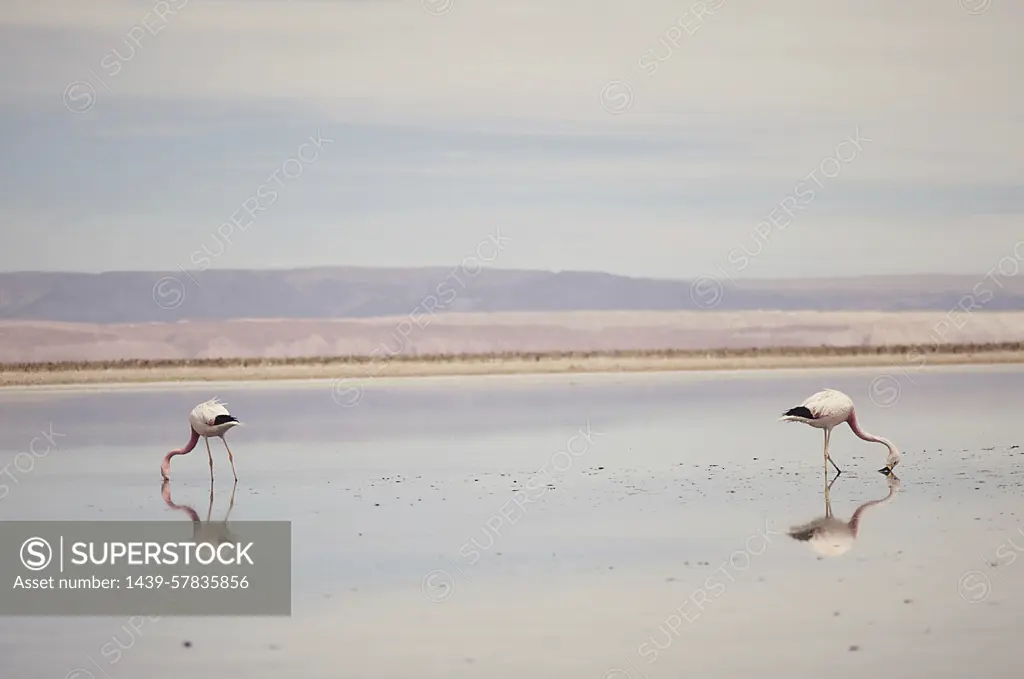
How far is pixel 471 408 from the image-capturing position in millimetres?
20797

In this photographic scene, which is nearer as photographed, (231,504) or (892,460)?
(231,504)

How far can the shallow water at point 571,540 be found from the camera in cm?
769

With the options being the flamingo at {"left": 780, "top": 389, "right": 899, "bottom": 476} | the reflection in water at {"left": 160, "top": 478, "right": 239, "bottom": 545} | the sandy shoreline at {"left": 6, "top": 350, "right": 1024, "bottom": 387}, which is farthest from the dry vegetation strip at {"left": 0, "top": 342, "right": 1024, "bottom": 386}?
the reflection in water at {"left": 160, "top": 478, "right": 239, "bottom": 545}

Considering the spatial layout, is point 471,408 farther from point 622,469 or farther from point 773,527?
point 773,527

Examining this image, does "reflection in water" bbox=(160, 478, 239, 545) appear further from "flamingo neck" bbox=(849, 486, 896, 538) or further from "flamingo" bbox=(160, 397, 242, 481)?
"flamingo neck" bbox=(849, 486, 896, 538)

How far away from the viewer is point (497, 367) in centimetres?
3136

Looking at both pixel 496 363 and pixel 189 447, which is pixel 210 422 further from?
pixel 496 363

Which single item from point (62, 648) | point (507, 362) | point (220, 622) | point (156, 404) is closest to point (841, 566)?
point (220, 622)

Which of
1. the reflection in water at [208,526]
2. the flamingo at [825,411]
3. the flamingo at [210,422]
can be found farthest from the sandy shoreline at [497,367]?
the reflection in water at [208,526]

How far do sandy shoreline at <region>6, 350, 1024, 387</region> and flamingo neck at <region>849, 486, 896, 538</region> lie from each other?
17531 mm

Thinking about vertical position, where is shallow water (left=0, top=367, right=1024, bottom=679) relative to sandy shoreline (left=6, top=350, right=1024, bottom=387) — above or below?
below

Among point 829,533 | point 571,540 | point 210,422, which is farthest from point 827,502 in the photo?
point 210,422

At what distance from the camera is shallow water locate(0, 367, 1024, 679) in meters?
7.69

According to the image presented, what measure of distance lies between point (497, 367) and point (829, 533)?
21114mm
